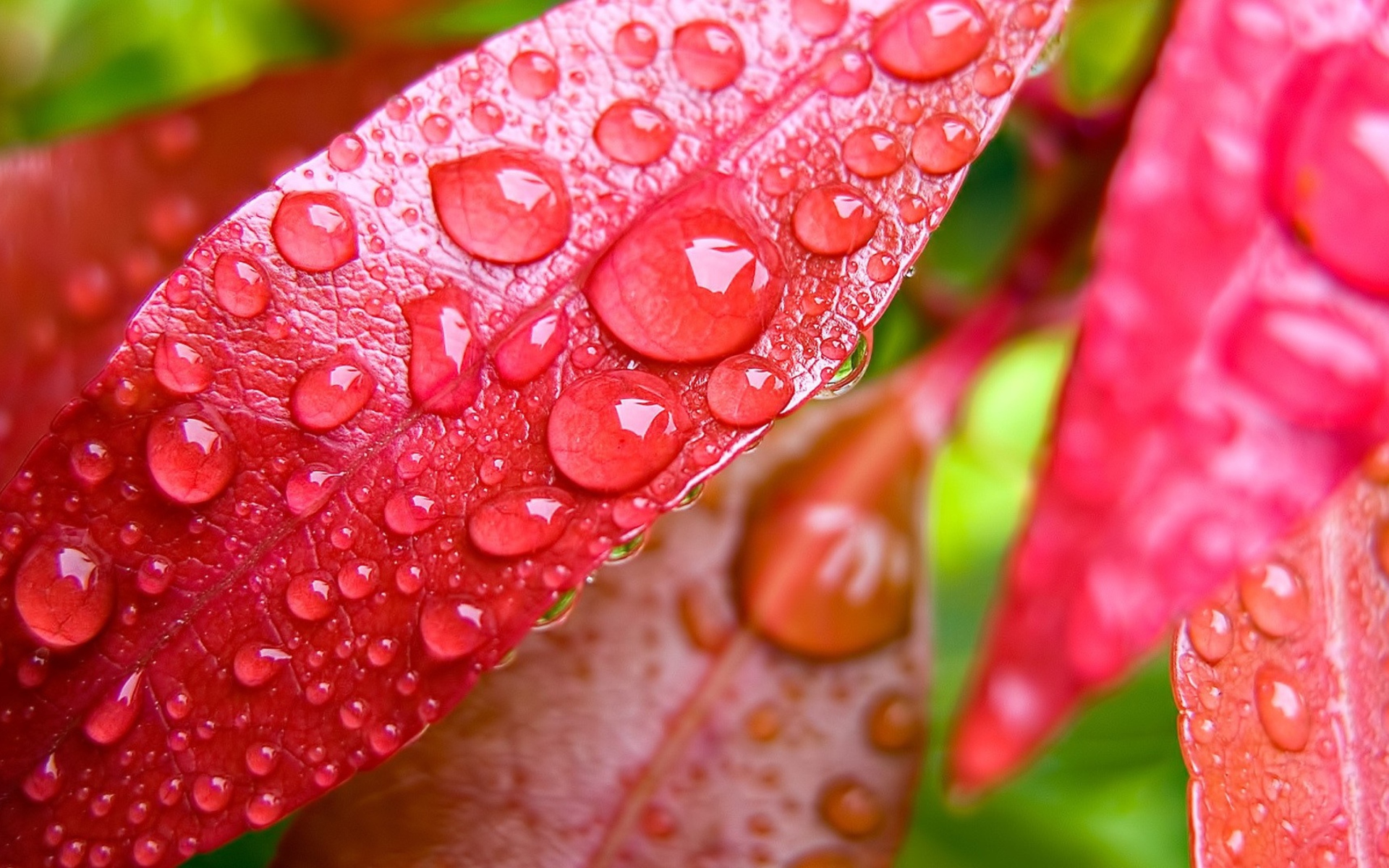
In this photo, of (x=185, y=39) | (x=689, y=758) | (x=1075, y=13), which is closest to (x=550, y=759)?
(x=689, y=758)

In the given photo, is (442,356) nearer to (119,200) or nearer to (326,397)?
(326,397)

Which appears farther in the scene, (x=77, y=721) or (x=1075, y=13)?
(x=1075, y=13)

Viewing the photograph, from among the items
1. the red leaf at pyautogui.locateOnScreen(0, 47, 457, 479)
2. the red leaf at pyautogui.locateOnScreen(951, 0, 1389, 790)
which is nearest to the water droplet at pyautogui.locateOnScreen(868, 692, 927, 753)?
the red leaf at pyautogui.locateOnScreen(951, 0, 1389, 790)

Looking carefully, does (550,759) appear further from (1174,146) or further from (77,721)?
(1174,146)

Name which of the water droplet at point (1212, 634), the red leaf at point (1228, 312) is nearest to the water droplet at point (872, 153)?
the red leaf at point (1228, 312)

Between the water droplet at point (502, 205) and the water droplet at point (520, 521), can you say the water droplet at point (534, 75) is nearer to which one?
the water droplet at point (502, 205)

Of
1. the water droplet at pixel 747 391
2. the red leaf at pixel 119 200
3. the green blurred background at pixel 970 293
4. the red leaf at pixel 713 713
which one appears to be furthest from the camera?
the green blurred background at pixel 970 293

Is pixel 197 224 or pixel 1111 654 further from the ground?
pixel 197 224
